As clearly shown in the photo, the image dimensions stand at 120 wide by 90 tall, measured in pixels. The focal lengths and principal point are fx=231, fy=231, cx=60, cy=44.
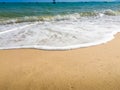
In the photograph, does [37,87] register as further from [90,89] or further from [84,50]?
[84,50]

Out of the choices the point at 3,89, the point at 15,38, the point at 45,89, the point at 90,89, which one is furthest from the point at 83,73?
the point at 15,38

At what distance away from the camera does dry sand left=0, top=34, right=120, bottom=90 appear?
9.96 feet

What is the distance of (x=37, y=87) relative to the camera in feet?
9.84

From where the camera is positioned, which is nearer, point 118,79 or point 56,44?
point 118,79

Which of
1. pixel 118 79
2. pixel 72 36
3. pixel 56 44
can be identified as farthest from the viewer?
pixel 72 36

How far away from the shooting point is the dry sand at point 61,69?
119 inches

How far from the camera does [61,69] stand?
3.47 m

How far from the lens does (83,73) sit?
10.9ft

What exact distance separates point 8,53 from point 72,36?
181cm

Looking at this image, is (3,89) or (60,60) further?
(60,60)

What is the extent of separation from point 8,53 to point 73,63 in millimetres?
1401

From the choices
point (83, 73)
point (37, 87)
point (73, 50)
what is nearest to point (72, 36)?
point (73, 50)

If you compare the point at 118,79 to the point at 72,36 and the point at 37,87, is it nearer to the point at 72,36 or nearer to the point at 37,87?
the point at 37,87

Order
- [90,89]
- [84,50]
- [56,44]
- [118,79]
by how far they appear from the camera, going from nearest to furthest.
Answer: [90,89] < [118,79] < [84,50] < [56,44]
